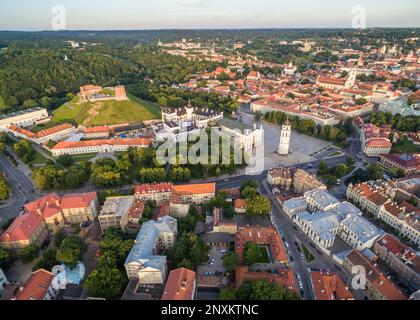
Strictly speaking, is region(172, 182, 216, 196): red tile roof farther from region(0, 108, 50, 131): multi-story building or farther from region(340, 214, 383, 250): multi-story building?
region(0, 108, 50, 131): multi-story building

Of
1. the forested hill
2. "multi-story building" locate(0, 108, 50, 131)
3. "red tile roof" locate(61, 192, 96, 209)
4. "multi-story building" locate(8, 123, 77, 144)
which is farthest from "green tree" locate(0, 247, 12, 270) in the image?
the forested hill

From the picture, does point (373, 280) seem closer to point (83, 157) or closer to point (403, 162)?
point (403, 162)

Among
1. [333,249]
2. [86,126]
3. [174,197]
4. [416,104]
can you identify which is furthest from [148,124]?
[416,104]

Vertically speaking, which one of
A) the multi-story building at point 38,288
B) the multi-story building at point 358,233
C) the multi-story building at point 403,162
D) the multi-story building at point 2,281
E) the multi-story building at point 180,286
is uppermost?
the multi-story building at point 403,162

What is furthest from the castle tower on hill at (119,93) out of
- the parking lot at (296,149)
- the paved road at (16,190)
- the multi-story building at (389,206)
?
the multi-story building at (389,206)

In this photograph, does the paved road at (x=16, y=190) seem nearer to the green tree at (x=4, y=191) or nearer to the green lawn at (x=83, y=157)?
the green tree at (x=4, y=191)

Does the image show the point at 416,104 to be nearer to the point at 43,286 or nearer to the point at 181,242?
the point at 181,242

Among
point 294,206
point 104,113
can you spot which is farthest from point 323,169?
point 104,113
